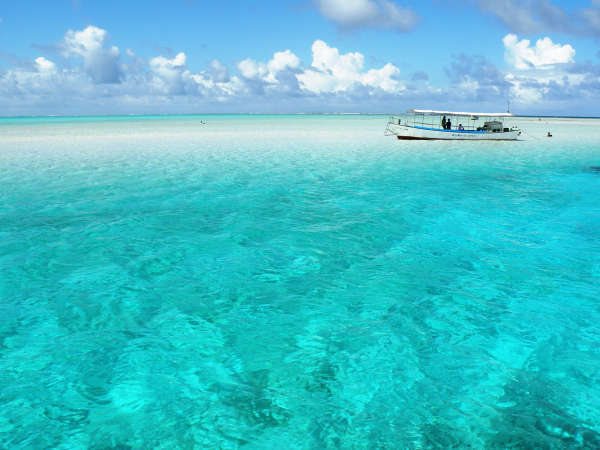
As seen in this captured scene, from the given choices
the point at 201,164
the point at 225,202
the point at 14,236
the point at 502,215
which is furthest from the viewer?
the point at 201,164

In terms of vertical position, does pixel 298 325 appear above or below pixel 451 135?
below

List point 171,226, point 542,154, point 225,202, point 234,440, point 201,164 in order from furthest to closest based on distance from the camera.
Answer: point 542,154
point 201,164
point 225,202
point 171,226
point 234,440

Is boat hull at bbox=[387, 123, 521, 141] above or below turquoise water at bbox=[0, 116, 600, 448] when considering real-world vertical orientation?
above

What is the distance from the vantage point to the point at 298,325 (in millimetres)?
7590

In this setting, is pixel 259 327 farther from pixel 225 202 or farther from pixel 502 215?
pixel 502 215

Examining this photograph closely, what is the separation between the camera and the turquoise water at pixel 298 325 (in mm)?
5227

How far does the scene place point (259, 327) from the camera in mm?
7512

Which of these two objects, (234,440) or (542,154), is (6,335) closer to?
(234,440)

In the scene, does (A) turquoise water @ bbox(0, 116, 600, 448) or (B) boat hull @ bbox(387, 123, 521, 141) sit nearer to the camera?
(A) turquoise water @ bbox(0, 116, 600, 448)

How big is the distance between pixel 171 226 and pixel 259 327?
739 cm

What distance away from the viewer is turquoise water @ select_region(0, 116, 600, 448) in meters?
5.23

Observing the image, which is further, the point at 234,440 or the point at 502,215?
the point at 502,215

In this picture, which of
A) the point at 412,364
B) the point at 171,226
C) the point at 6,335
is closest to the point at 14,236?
the point at 171,226

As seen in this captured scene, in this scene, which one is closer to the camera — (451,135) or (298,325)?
(298,325)
